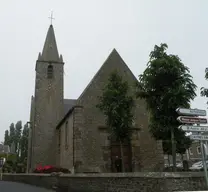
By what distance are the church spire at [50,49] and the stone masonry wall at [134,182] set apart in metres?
21.4

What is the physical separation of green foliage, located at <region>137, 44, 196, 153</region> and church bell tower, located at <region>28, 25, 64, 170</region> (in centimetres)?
1733

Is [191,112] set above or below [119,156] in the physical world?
above

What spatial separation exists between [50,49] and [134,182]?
28490mm

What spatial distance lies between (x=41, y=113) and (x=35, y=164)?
5.71 meters

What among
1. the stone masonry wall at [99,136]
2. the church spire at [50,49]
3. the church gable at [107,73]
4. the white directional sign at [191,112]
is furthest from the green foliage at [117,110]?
the church spire at [50,49]

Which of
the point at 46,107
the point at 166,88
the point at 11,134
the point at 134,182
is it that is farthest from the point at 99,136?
the point at 11,134

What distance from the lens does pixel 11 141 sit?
8462 centimetres

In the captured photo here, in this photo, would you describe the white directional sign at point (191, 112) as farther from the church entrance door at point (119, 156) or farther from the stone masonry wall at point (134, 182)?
the church entrance door at point (119, 156)

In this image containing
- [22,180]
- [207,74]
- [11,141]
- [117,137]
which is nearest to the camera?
[207,74]

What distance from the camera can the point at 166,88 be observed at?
50.0 feet

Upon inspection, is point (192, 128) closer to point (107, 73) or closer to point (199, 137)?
point (199, 137)

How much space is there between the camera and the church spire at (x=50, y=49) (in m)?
34.8

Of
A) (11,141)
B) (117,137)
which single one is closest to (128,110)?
(117,137)

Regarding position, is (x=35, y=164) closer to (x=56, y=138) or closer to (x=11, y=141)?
(x=56, y=138)
